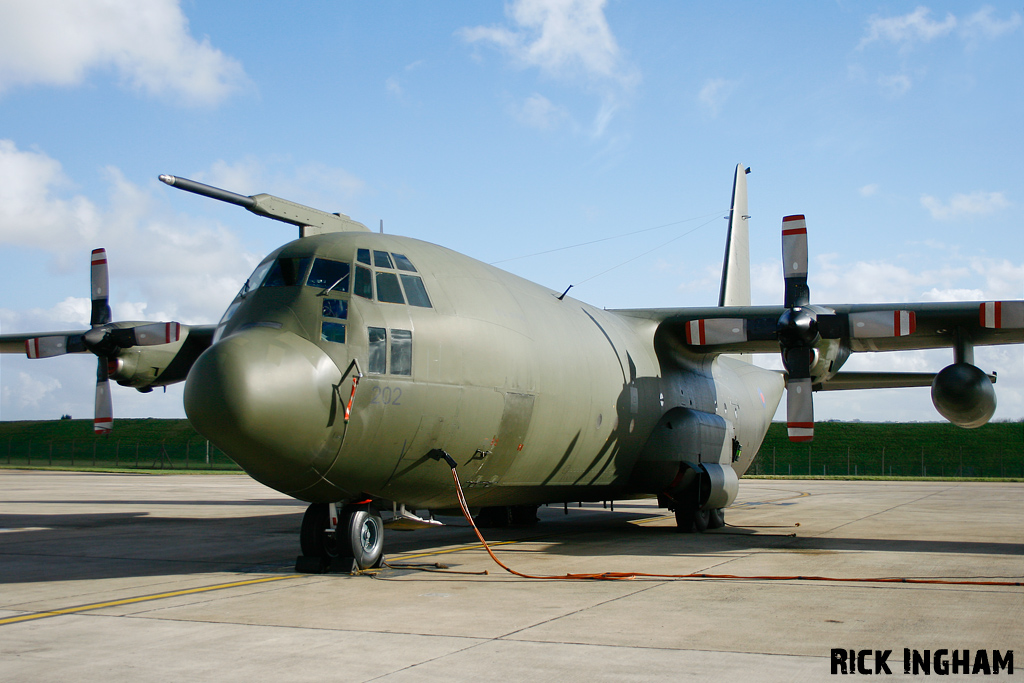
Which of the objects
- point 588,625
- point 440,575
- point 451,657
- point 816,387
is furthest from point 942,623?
A: point 816,387

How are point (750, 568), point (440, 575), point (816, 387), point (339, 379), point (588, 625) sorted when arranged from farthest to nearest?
1. point (816, 387)
2. point (750, 568)
3. point (440, 575)
4. point (339, 379)
5. point (588, 625)

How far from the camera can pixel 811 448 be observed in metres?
59.4

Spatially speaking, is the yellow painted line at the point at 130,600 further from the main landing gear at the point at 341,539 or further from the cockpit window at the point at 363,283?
the cockpit window at the point at 363,283

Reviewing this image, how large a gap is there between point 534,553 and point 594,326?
162 inches

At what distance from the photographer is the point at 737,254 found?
23312 millimetres

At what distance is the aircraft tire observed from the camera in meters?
9.98

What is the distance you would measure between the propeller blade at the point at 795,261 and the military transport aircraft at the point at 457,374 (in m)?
0.04

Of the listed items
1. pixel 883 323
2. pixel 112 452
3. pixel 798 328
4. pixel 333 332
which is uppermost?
pixel 883 323

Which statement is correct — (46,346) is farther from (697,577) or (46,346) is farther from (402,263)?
(697,577)

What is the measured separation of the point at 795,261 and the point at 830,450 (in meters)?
48.9

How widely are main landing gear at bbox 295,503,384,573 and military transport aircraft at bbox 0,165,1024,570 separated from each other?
0.09 ft

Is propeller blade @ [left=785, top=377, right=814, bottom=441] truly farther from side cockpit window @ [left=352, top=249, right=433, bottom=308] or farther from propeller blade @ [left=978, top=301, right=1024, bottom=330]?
side cockpit window @ [left=352, top=249, right=433, bottom=308]

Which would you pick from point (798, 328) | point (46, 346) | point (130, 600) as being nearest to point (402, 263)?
point (130, 600)

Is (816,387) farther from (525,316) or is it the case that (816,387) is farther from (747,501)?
(525,316)
